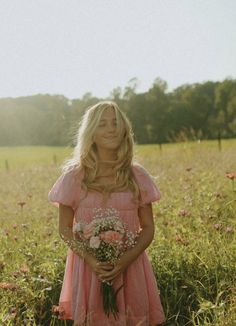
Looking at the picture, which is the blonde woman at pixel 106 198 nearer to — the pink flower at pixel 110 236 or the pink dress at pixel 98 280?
the pink dress at pixel 98 280

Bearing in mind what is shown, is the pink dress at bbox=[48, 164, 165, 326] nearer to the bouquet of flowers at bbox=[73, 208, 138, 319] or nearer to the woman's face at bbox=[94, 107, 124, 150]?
the bouquet of flowers at bbox=[73, 208, 138, 319]

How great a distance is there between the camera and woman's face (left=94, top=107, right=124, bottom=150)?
3195 mm

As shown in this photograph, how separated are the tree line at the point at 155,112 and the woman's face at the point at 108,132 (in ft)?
157

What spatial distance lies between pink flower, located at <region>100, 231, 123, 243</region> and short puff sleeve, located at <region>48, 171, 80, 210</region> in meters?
0.45

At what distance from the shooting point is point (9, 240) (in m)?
5.11

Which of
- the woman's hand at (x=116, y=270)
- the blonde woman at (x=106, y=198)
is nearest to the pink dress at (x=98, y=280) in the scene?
the blonde woman at (x=106, y=198)

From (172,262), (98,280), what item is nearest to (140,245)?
(98,280)

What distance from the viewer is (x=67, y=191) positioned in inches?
126

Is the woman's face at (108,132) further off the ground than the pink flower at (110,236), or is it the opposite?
the woman's face at (108,132)

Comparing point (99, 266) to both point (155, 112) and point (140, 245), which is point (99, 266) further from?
point (155, 112)

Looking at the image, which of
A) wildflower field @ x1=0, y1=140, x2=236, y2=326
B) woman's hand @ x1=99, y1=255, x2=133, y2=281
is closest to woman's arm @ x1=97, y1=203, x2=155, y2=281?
woman's hand @ x1=99, y1=255, x2=133, y2=281

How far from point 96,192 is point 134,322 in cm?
92

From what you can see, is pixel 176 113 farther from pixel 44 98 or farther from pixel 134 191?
pixel 134 191

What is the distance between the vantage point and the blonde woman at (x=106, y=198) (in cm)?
318
